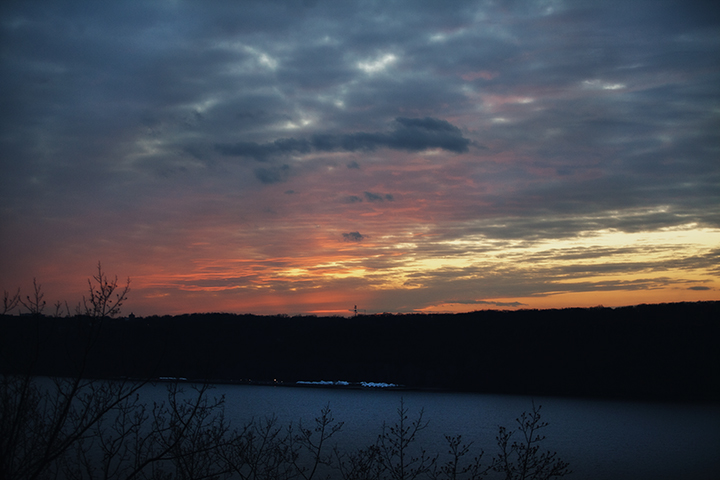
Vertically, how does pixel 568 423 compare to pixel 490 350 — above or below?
below

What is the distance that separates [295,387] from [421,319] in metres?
28.6

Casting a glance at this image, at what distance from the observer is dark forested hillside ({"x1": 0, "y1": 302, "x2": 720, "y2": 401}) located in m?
87.4

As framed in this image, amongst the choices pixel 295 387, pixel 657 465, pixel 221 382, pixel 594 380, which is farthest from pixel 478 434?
pixel 221 382

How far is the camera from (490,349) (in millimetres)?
100250

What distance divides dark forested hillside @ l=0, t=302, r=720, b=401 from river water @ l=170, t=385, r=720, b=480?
894 centimetres

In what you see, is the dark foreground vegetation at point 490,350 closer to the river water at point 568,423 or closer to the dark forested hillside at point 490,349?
the dark forested hillside at point 490,349

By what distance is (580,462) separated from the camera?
145ft

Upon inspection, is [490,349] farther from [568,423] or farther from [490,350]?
[568,423]

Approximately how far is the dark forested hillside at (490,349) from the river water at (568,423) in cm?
894

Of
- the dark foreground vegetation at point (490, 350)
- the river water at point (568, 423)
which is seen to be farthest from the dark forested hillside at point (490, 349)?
the river water at point (568, 423)

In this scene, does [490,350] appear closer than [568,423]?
No

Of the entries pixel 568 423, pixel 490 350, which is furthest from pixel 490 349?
pixel 568 423

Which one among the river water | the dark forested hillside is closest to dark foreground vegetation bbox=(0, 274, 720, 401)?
the dark forested hillside

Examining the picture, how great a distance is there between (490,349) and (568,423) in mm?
37575
